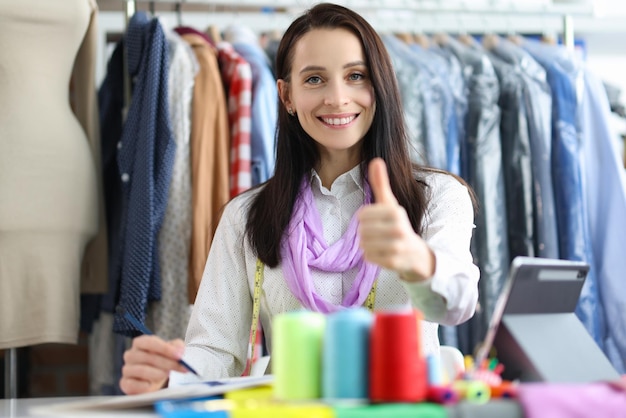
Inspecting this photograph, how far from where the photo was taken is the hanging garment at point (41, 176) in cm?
220

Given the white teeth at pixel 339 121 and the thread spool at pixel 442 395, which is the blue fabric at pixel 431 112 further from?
the thread spool at pixel 442 395

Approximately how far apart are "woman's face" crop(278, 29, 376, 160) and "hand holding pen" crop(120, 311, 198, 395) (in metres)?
0.65

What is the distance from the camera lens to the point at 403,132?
1.82 meters

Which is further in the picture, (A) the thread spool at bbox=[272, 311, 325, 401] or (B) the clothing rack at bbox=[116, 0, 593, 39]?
(B) the clothing rack at bbox=[116, 0, 593, 39]

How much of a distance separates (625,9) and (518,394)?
294cm

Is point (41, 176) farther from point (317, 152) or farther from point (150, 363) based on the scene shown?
point (150, 363)

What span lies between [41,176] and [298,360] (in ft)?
4.80

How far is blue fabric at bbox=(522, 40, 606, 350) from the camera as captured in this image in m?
2.45

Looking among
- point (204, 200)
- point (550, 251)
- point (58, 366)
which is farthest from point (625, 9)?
point (58, 366)

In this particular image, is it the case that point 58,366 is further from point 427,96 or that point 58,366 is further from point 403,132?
point 403,132

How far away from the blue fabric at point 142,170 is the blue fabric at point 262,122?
250mm

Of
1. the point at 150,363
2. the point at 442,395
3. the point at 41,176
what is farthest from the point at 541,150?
the point at 442,395

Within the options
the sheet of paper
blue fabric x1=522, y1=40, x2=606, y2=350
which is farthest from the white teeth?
blue fabric x1=522, y1=40, x2=606, y2=350

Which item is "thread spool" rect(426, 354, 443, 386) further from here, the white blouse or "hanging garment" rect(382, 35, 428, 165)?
"hanging garment" rect(382, 35, 428, 165)
